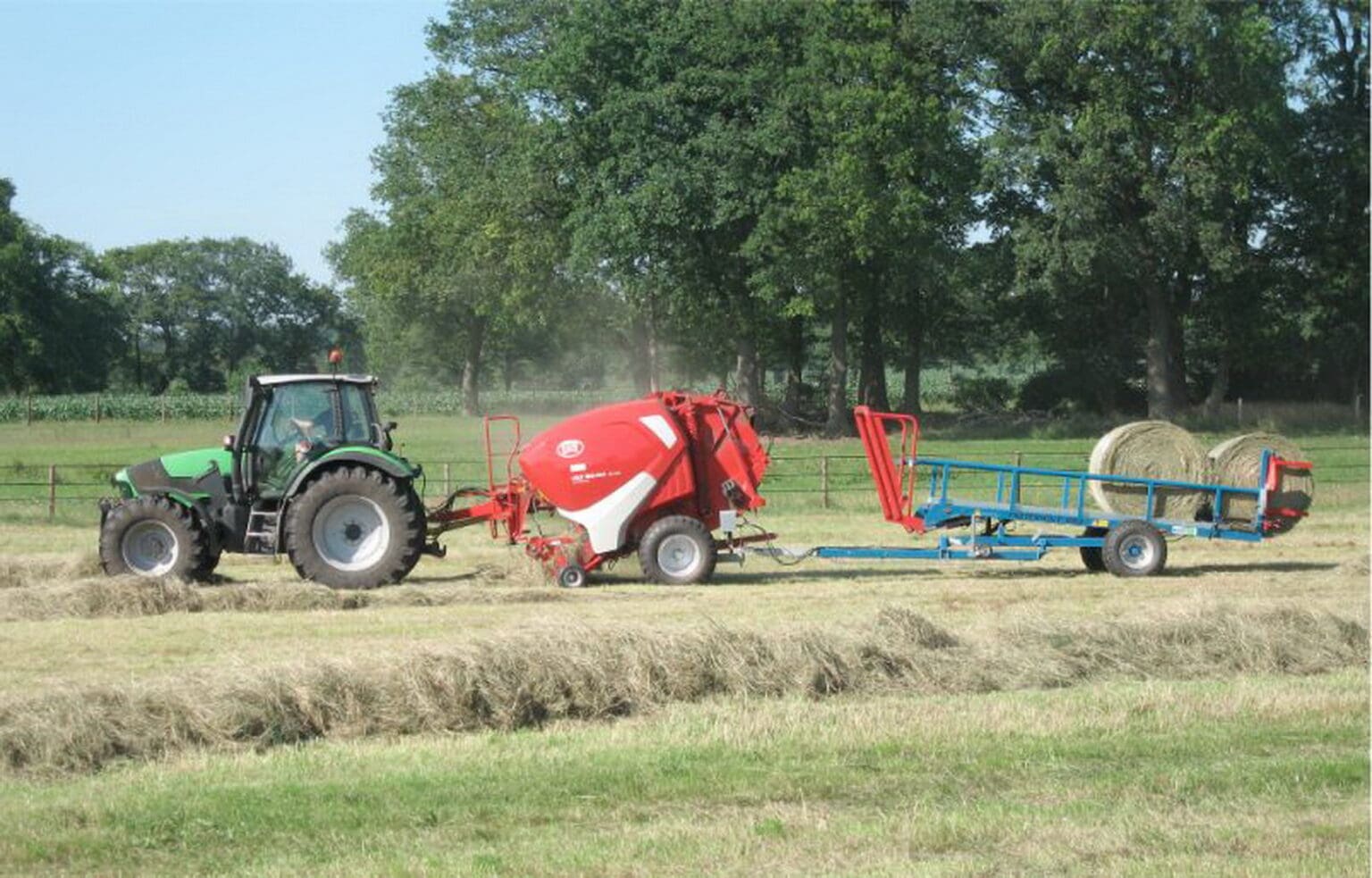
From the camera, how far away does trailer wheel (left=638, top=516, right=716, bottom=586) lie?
690 inches

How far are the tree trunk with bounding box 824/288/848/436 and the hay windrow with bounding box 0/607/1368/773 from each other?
1422 inches

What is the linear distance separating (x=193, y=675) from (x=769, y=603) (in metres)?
6.93

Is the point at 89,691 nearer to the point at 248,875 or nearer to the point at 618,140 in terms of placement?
the point at 248,875

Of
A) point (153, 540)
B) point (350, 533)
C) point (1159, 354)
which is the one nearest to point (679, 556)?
point (350, 533)

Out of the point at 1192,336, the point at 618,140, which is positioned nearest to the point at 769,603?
the point at 618,140

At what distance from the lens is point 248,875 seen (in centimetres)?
698

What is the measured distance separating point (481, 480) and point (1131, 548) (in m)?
14.3

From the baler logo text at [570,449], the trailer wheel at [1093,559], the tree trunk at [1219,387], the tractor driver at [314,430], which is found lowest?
the trailer wheel at [1093,559]

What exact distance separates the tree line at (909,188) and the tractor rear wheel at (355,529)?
28.6m

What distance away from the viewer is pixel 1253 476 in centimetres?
1973

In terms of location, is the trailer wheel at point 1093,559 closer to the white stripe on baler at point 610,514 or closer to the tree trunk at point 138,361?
the white stripe on baler at point 610,514

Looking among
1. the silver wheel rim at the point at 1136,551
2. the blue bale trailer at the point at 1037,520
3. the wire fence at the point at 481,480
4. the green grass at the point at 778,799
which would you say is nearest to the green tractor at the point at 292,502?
the blue bale trailer at the point at 1037,520

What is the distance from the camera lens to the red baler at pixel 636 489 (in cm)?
1744

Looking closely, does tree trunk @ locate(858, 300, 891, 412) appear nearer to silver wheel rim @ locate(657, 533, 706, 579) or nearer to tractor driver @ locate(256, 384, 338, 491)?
silver wheel rim @ locate(657, 533, 706, 579)
